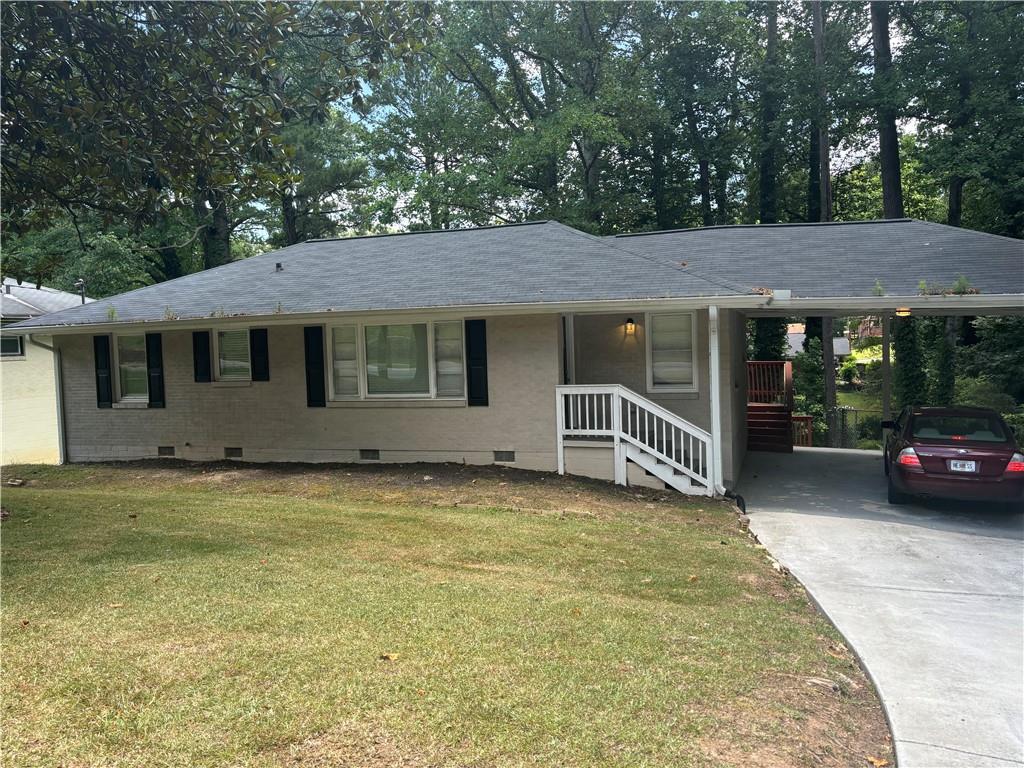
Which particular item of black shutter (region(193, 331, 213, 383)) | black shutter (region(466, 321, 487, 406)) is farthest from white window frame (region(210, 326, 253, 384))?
black shutter (region(466, 321, 487, 406))

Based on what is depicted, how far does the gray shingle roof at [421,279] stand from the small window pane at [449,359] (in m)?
0.76

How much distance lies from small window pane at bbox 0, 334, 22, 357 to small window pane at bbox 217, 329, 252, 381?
9.37m

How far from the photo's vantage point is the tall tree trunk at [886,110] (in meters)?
20.7

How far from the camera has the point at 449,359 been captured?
37.3 ft

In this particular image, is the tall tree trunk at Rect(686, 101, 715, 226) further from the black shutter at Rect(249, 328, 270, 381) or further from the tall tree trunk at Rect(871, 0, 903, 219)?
the black shutter at Rect(249, 328, 270, 381)

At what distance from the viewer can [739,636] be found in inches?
178

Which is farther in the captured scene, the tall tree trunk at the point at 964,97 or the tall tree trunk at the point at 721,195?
the tall tree trunk at the point at 721,195

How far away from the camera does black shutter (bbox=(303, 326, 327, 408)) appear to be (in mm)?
11766

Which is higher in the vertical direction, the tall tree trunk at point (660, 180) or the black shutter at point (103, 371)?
the tall tree trunk at point (660, 180)

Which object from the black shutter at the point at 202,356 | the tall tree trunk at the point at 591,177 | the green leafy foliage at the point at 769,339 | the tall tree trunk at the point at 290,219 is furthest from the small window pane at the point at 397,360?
the tall tree trunk at the point at 290,219

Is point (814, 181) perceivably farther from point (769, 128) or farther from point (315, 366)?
point (315, 366)

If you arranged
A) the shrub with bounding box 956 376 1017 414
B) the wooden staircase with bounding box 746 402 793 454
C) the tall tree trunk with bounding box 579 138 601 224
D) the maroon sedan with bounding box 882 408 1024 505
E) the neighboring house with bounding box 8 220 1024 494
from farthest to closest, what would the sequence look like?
the tall tree trunk with bounding box 579 138 601 224, the shrub with bounding box 956 376 1017 414, the wooden staircase with bounding box 746 402 793 454, the neighboring house with bounding box 8 220 1024 494, the maroon sedan with bounding box 882 408 1024 505

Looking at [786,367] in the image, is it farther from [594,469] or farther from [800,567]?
[800,567]

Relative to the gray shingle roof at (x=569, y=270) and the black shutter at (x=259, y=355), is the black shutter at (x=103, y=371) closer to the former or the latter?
the gray shingle roof at (x=569, y=270)
